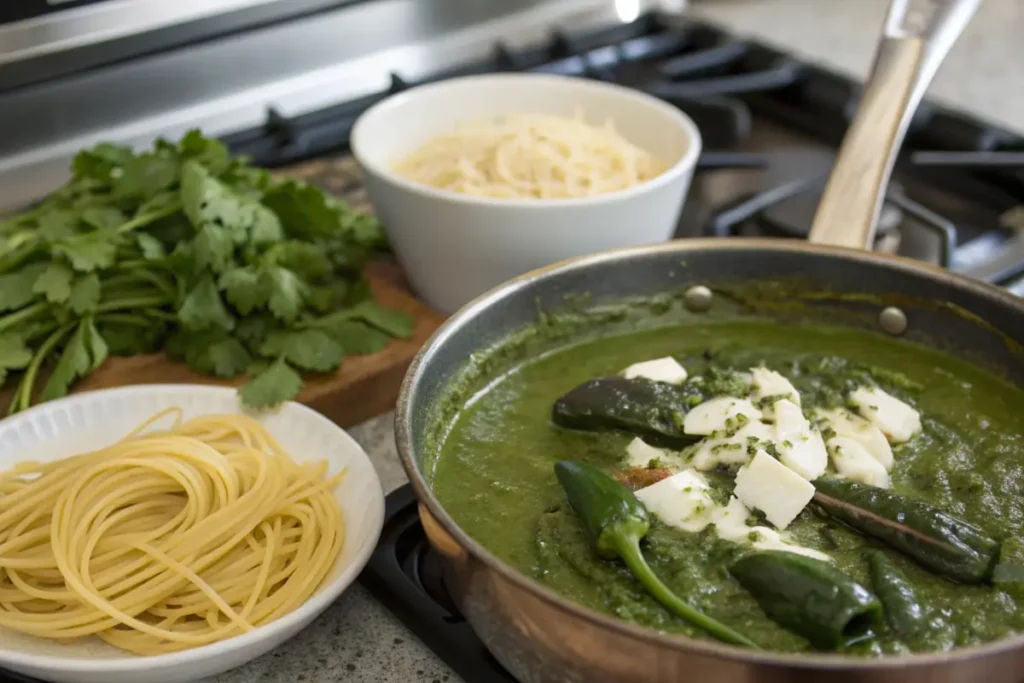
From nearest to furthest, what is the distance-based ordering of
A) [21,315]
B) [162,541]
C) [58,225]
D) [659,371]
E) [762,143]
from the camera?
[162,541]
[659,371]
[21,315]
[58,225]
[762,143]

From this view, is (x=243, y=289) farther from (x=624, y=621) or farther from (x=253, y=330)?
(x=624, y=621)

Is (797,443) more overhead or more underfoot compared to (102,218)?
more underfoot

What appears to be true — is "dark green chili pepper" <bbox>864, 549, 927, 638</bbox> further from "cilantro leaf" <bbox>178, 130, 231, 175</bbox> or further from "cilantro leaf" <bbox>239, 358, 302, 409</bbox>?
"cilantro leaf" <bbox>178, 130, 231, 175</bbox>

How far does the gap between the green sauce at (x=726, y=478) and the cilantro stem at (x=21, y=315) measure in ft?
2.27

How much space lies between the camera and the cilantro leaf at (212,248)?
1.68 m

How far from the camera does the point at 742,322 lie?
171cm

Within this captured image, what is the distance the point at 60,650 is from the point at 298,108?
1.65m

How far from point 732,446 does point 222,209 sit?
2.95 ft

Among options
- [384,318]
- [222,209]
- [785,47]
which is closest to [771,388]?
[384,318]

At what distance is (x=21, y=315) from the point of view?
65.1 inches

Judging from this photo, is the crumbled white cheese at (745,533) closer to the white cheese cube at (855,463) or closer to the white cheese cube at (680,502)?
the white cheese cube at (680,502)

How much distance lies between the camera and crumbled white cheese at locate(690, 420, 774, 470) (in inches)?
52.3

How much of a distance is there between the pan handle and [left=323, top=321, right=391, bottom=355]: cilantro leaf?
0.73 meters

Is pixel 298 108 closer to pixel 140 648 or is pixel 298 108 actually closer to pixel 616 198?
pixel 616 198
